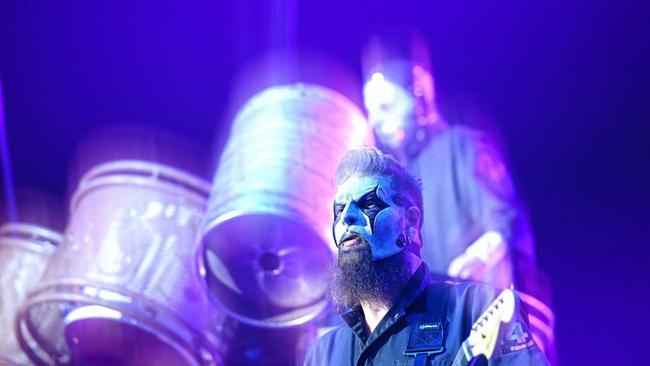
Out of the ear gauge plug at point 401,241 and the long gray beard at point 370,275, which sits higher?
the ear gauge plug at point 401,241

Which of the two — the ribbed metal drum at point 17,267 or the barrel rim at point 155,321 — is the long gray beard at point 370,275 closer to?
the barrel rim at point 155,321

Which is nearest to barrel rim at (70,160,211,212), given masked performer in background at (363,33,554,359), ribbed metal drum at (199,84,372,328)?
ribbed metal drum at (199,84,372,328)

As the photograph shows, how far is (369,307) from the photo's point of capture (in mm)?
2416

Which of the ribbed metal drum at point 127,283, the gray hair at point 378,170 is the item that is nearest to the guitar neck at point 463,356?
the gray hair at point 378,170

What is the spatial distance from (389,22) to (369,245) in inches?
119

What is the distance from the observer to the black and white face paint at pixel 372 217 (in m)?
2.38

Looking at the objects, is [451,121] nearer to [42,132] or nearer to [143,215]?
[143,215]

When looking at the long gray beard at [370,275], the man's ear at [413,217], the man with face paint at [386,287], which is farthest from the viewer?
the man's ear at [413,217]

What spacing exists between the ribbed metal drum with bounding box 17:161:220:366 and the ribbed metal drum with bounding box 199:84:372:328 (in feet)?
0.73

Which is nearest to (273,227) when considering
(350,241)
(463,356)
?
(350,241)

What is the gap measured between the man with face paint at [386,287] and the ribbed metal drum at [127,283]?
1476 millimetres

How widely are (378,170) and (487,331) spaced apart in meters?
0.74

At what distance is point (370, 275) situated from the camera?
7.70ft

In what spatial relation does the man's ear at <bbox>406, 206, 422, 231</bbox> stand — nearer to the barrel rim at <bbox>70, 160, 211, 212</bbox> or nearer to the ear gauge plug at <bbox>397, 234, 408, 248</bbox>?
the ear gauge plug at <bbox>397, 234, 408, 248</bbox>
